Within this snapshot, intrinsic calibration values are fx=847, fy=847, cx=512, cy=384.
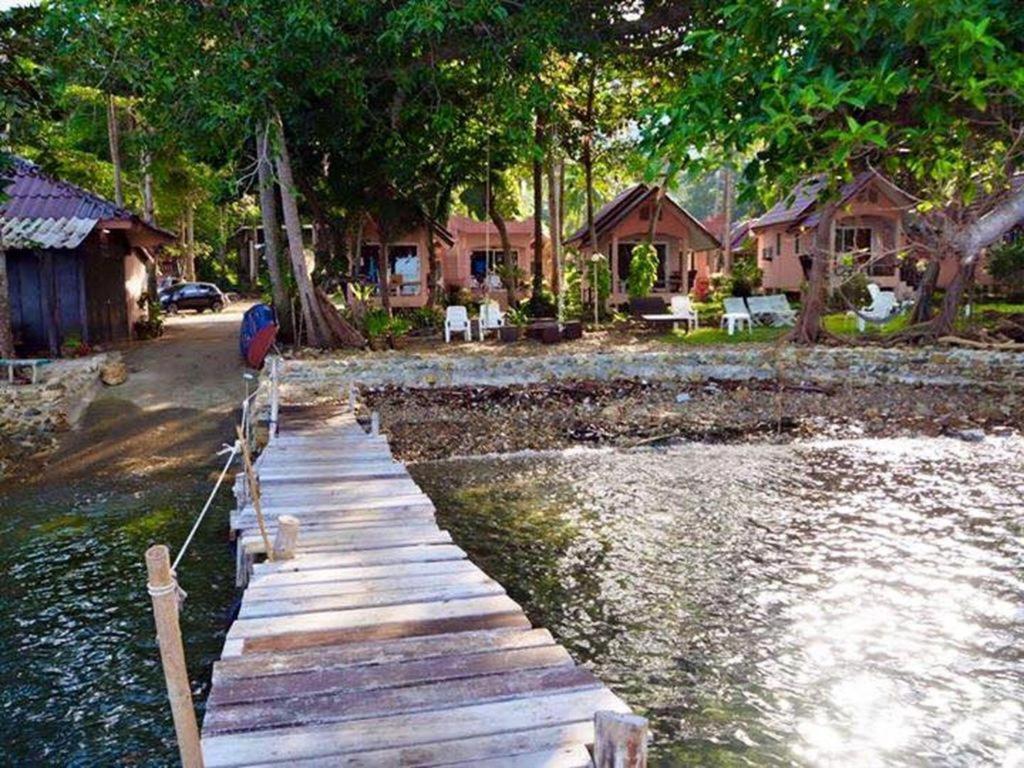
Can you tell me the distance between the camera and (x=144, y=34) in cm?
1241

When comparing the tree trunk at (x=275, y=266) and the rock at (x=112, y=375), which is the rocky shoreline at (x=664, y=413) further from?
the rock at (x=112, y=375)

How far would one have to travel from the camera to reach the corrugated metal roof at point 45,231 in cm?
1506

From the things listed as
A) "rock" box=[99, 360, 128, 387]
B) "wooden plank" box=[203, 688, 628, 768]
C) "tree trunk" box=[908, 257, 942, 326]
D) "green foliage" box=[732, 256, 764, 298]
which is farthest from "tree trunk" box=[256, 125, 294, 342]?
"green foliage" box=[732, 256, 764, 298]

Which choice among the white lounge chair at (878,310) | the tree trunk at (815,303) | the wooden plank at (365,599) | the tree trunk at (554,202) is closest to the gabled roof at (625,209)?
the tree trunk at (554,202)

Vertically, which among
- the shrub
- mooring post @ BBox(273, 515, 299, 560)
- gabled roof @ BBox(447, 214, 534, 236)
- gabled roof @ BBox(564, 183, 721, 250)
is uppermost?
gabled roof @ BBox(447, 214, 534, 236)

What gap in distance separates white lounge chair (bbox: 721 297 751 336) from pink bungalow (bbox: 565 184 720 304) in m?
6.02

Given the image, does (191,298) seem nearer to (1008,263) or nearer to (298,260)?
(298,260)

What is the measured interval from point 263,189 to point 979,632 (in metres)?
14.5

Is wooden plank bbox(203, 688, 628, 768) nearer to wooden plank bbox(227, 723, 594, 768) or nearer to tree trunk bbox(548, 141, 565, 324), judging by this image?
wooden plank bbox(227, 723, 594, 768)

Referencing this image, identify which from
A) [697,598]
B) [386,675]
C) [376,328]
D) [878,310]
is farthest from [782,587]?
[878,310]

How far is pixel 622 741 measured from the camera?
2.53 m

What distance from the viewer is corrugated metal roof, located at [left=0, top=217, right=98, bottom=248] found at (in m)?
15.1

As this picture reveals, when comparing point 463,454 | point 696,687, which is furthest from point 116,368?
point 696,687

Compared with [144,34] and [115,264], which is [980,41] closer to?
[144,34]
